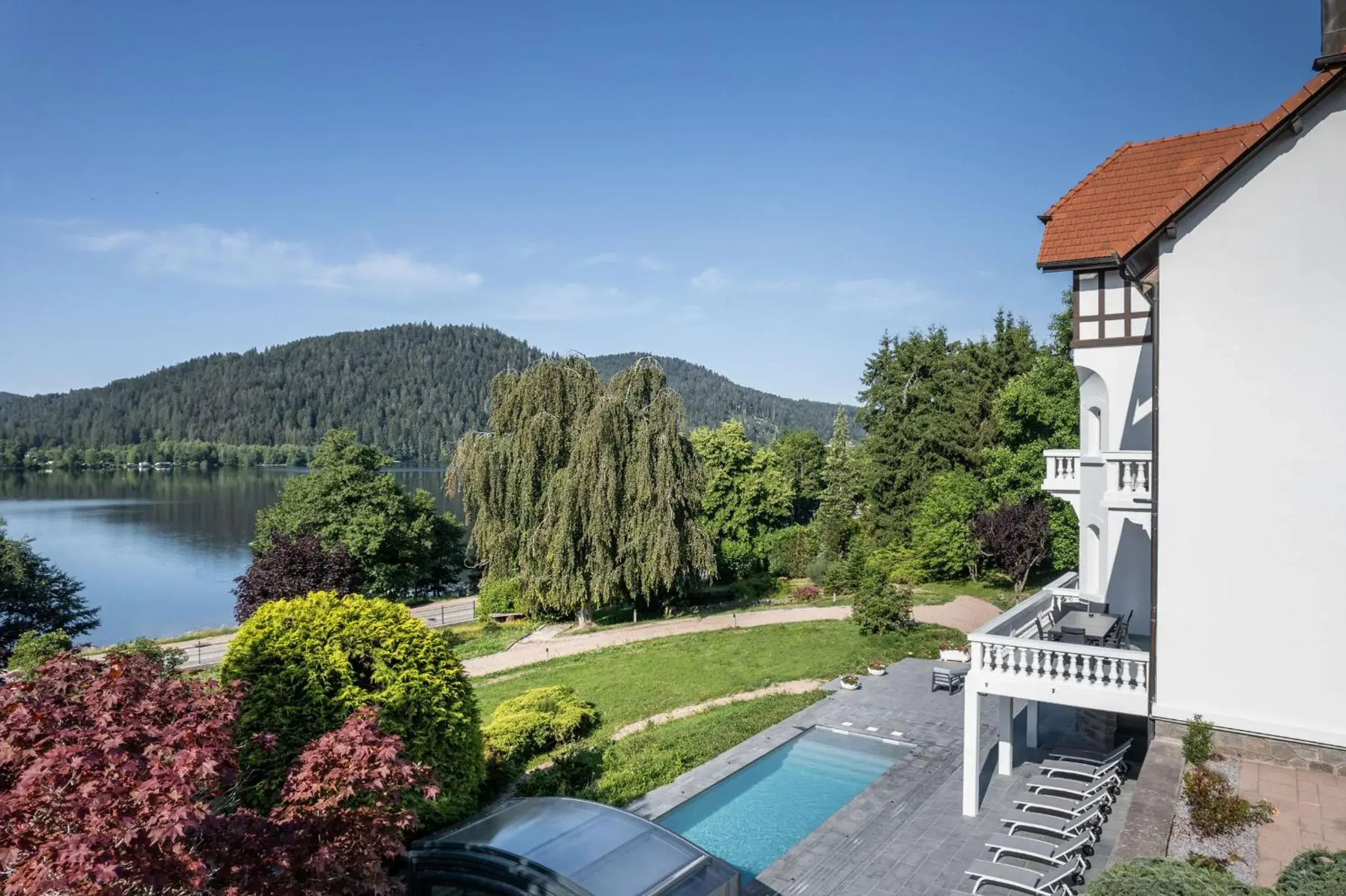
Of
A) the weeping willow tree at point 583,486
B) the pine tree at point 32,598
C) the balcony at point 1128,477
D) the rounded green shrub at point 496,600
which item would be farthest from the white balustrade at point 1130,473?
the pine tree at point 32,598

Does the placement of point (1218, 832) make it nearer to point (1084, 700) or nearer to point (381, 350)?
point (1084, 700)

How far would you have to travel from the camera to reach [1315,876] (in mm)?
5105

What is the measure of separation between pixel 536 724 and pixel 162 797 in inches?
356

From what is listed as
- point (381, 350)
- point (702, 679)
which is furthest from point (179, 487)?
point (702, 679)

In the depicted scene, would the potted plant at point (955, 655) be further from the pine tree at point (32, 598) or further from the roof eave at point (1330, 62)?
the pine tree at point (32, 598)

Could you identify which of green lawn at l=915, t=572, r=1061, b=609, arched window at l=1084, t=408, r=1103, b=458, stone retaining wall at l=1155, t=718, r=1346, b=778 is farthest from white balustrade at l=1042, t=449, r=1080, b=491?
green lawn at l=915, t=572, r=1061, b=609

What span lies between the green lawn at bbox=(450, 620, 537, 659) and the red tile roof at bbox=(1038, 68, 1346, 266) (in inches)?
654

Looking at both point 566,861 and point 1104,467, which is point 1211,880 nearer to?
point 566,861

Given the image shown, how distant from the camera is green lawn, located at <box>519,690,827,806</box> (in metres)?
11.2

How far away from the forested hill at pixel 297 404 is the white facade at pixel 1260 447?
442ft

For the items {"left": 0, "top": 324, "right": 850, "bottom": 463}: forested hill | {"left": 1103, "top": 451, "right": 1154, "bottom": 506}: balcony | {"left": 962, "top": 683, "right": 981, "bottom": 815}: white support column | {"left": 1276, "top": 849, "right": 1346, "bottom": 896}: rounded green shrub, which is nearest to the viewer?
{"left": 1276, "top": 849, "right": 1346, "bottom": 896}: rounded green shrub

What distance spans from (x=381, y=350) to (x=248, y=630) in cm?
19924

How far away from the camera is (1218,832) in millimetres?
6660

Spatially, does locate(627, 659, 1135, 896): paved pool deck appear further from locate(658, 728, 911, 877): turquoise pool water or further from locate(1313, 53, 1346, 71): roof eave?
locate(1313, 53, 1346, 71): roof eave
